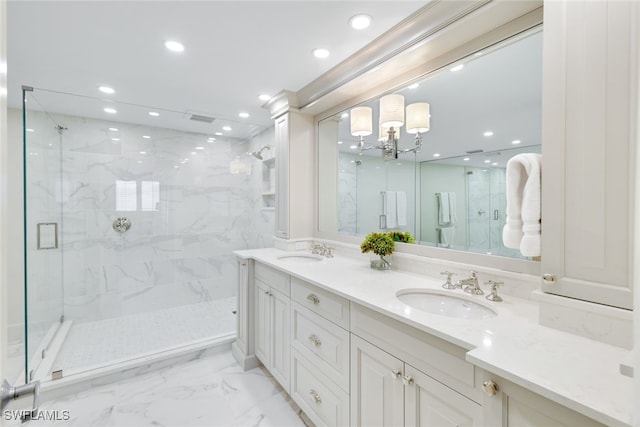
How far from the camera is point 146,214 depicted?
3508 mm

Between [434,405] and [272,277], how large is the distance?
1.33 meters

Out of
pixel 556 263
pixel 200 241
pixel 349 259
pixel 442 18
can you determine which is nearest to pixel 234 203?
pixel 200 241

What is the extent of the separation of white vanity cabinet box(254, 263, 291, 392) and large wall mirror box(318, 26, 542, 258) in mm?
756

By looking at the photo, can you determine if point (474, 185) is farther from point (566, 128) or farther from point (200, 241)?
point (200, 241)

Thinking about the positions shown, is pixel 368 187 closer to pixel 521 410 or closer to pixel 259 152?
pixel 521 410

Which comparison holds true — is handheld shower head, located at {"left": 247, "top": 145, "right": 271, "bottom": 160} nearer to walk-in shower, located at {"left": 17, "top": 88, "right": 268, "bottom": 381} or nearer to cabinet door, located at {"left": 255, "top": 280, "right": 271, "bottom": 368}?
walk-in shower, located at {"left": 17, "top": 88, "right": 268, "bottom": 381}

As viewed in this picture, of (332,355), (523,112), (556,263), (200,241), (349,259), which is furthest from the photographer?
(200,241)

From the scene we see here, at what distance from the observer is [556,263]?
3.22 ft

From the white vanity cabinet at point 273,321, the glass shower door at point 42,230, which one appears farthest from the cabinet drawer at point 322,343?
the glass shower door at point 42,230

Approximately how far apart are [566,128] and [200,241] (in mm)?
3791

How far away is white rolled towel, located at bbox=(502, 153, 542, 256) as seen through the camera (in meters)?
1.06

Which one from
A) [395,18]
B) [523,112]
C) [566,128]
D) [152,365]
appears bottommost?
[152,365]

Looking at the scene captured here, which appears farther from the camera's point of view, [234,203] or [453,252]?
[234,203]

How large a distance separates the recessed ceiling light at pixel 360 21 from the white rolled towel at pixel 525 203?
107 cm
